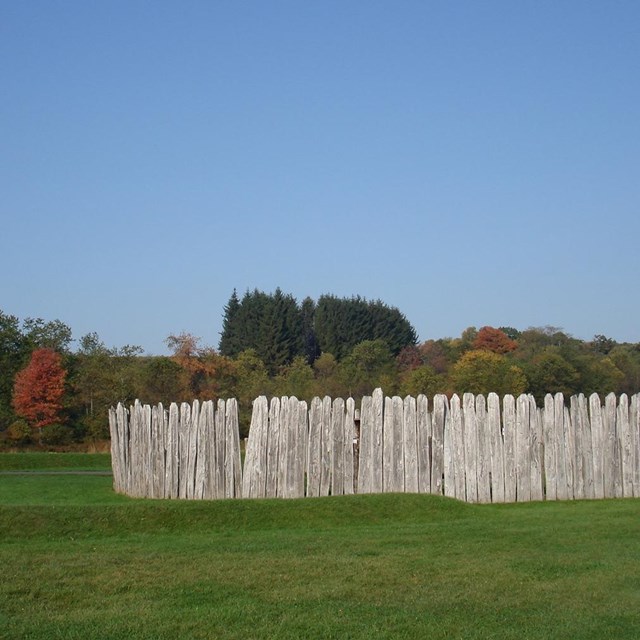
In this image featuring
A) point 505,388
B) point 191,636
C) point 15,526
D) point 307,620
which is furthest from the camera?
point 505,388

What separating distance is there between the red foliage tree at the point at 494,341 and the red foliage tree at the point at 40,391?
3297cm

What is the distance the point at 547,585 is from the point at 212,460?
325 inches

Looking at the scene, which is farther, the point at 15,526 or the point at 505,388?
the point at 505,388

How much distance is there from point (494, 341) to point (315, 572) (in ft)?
187

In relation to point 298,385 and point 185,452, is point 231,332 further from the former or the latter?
point 185,452

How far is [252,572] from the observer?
802 cm

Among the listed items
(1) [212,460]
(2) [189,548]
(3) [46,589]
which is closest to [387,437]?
(1) [212,460]

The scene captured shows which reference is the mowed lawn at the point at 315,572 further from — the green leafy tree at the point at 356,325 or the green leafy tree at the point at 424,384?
the green leafy tree at the point at 356,325

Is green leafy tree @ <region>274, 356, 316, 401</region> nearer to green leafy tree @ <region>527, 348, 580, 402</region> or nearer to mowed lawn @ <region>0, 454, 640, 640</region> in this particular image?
green leafy tree @ <region>527, 348, 580, 402</region>

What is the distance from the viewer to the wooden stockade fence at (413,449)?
48.6 feet

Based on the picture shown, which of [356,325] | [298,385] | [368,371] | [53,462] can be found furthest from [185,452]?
[356,325]

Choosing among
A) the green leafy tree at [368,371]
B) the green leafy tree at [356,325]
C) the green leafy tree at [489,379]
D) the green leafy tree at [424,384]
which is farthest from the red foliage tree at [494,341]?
the green leafy tree at [489,379]

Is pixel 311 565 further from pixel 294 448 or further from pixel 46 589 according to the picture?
pixel 294 448

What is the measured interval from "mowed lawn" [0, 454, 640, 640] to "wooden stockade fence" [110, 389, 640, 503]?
1.55 m
